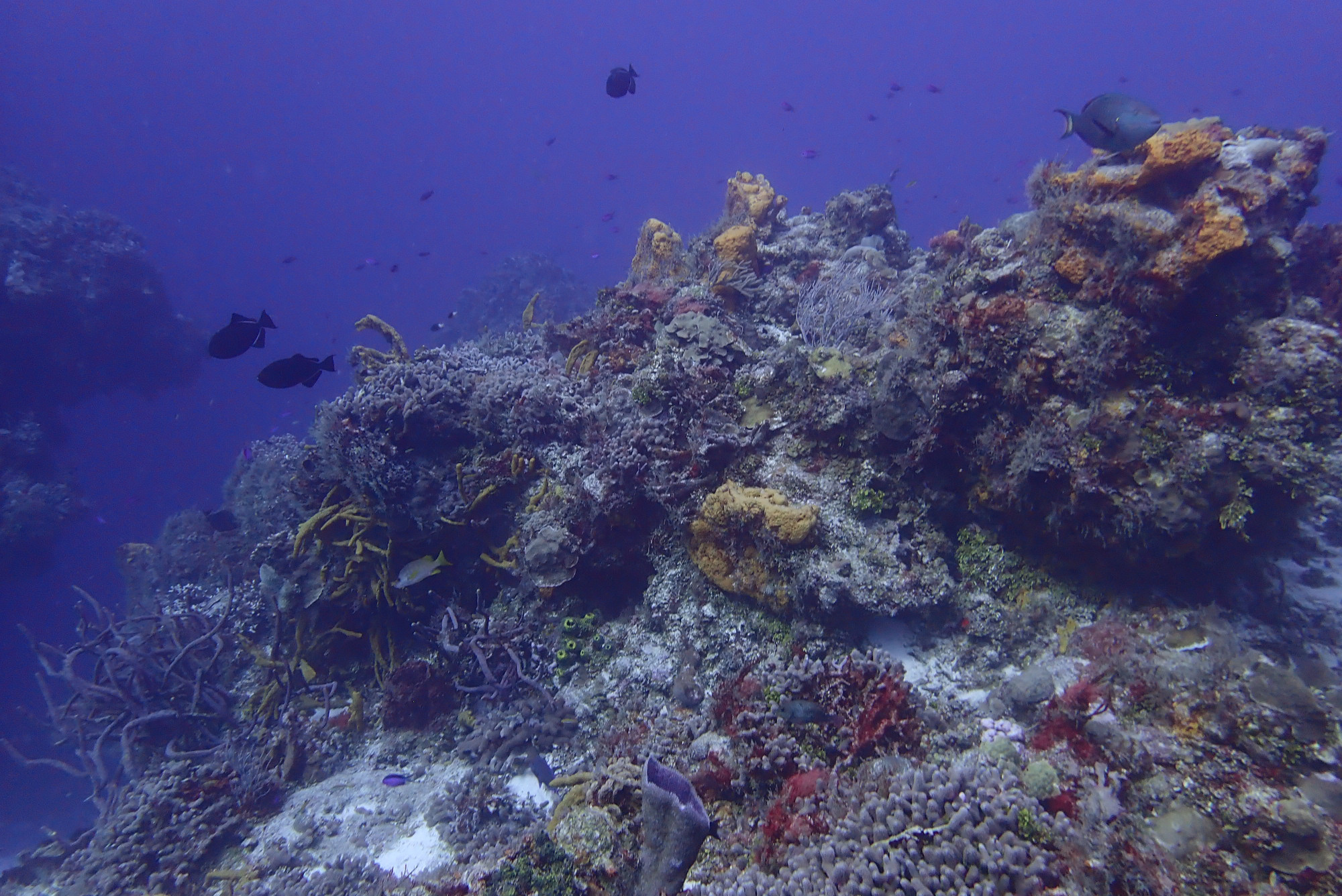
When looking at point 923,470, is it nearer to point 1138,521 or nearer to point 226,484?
point 1138,521

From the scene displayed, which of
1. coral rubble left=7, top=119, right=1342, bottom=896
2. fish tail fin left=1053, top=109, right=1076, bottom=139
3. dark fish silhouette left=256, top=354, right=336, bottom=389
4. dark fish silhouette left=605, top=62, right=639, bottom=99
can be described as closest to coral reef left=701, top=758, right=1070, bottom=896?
coral rubble left=7, top=119, right=1342, bottom=896

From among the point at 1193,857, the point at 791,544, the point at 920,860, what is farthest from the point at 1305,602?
the point at 920,860

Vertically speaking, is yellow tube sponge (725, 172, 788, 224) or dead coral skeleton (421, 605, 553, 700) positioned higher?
yellow tube sponge (725, 172, 788, 224)

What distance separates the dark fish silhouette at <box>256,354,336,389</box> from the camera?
6016 millimetres

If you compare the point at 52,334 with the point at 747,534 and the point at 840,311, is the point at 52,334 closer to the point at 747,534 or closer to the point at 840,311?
the point at 840,311

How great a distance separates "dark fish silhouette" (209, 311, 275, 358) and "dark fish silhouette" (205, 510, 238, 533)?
30.1 ft

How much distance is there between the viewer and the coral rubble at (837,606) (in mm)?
3213

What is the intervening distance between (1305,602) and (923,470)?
3439mm

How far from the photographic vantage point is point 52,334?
2214cm

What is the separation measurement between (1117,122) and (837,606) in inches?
211

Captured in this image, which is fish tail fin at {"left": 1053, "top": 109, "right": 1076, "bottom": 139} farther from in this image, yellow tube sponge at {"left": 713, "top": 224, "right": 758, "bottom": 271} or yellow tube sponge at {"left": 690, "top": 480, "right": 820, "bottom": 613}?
yellow tube sponge at {"left": 690, "top": 480, "right": 820, "bottom": 613}

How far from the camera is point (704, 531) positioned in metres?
5.72

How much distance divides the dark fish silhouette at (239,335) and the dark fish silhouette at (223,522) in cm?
919

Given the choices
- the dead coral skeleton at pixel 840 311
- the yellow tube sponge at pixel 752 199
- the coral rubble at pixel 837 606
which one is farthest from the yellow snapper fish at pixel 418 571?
the yellow tube sponge at pixel 752 199
